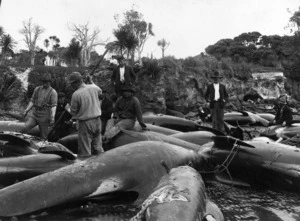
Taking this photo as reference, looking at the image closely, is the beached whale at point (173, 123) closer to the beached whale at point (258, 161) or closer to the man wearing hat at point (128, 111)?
the man wearing hat at point (128, 111)

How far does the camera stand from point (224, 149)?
7.00m

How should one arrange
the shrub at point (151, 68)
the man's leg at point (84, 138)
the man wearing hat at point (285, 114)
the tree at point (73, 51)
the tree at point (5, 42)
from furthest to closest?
the tree at point (5, 42) → the tree at point (73, 51) → the shrub at point (151, 68) → the man wearing hat at point (285, 114) → the man's leg at point (84, 138)

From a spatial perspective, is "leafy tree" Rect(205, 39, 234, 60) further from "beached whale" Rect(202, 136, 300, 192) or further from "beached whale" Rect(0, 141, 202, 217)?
"beached whale" Rect(0, 141, 202, 217)

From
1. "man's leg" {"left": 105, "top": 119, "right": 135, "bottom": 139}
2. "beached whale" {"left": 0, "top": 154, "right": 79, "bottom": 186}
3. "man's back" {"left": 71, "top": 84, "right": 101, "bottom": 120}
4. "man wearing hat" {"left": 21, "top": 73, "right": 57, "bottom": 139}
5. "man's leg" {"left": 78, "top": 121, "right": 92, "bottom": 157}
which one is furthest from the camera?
"man wearing hat" {"left": 21, "top": 73, "right": 57, "bottom": 139}

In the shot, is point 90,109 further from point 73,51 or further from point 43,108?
point 73,51

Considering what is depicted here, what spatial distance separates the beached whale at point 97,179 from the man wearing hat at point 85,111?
1743 mm

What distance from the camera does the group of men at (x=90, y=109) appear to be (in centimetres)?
758

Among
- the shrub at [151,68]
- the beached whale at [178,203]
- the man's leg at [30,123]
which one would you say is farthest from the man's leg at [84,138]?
the shrub at [151,68]

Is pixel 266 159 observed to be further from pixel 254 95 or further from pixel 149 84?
pixel 254 95

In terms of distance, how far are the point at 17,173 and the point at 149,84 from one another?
20268 mm

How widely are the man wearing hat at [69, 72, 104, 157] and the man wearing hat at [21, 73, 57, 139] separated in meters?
2.07

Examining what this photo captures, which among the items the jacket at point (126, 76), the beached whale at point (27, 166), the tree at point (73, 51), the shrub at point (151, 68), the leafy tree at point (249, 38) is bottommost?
the beached whale at point (27, 166)

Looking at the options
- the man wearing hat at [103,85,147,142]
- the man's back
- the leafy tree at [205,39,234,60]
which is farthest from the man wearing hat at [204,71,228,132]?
the leafy tree at [205,39,234,60]

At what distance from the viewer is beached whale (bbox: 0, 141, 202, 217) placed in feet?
15.1
